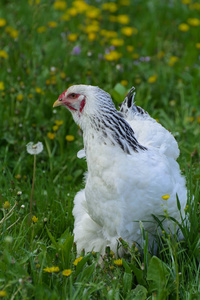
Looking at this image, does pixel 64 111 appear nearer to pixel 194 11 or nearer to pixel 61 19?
pixel 61 19

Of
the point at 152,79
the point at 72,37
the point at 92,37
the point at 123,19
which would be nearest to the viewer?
the point at 152,79

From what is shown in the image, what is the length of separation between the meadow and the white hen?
134 mm

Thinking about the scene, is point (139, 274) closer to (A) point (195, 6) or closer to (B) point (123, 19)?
(B) point (123, 19)

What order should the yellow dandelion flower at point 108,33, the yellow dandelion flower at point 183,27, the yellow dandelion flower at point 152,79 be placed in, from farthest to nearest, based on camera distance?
the yellow dandelion flower at point 183,27 → the yellow dandelion flower at point 108,33 → the yellow dandelion flower at point 152,79

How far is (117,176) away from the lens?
276cm

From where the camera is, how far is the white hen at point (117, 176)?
2771mm

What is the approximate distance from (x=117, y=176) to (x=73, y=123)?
172 centimetres

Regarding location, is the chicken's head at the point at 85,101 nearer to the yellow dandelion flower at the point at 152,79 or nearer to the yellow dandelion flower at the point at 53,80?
the yellow dandelion flower at the point at 53,80

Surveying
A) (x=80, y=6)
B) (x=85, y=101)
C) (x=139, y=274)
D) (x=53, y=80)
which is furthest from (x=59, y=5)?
(x=139, y=274)

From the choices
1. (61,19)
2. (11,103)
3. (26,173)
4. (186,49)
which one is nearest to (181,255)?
(26,173)

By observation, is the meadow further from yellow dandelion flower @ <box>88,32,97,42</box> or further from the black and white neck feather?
the black and white neck feather

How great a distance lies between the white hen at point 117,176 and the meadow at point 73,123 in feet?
0.44

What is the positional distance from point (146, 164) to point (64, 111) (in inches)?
68.4

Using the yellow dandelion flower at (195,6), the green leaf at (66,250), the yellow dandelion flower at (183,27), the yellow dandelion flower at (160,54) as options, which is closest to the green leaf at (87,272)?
the green leaf at (66,250)
